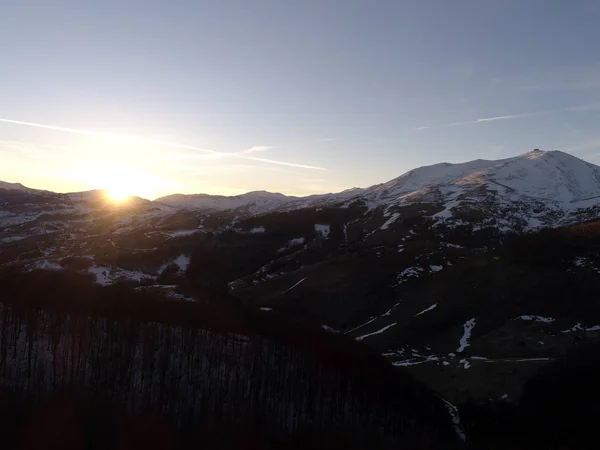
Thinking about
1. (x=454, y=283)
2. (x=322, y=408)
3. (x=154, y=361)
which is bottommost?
(x=322, y=408)

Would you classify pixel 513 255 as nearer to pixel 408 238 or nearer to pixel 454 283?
pixel 454 283

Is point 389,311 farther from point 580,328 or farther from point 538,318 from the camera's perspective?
point 580,328

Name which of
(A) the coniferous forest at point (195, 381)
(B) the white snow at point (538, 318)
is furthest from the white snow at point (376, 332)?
(B) the white snow at point (538, 318)

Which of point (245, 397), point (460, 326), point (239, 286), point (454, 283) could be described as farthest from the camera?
point (239, 286)

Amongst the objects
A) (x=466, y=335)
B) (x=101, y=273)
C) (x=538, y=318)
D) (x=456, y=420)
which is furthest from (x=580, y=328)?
(x=101, y=273)

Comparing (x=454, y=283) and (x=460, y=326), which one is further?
(x=454, y=283)

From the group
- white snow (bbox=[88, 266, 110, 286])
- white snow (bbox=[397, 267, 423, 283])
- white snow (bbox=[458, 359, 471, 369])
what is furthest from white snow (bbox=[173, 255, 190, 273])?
white snow (bbox=[458, 359, 471, 369])

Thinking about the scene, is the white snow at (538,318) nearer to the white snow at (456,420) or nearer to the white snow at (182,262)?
the white snow at (456,420)

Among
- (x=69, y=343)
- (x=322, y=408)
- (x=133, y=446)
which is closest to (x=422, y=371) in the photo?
(x=322, y=408)
